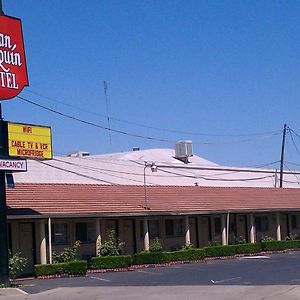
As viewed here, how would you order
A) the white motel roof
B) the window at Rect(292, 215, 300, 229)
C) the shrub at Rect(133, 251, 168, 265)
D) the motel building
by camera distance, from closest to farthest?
the motel building
the shrub at Rect(133, 251, 168, 265)
the white motel roof
the window at Rect(292, 215, 300, 229)

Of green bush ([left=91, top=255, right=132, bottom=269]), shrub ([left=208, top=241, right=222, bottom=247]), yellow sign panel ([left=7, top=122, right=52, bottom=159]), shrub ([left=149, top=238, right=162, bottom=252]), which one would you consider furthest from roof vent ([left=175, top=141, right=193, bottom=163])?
yellow sign panel ([left=7, top=122, right=52, bottom=159])

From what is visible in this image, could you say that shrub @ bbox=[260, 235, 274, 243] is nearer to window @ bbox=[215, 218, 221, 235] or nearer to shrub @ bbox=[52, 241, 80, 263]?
window @ bbox=[215, 218, 221, 235]

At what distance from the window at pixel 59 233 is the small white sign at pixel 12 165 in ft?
27.4

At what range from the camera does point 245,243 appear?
44406mm

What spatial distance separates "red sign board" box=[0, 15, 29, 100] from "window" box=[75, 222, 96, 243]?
11.4m

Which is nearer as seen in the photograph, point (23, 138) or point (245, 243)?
point (23, 138)

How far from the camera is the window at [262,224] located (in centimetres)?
4908

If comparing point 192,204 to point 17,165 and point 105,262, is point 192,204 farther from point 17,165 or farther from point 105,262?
point 17,165

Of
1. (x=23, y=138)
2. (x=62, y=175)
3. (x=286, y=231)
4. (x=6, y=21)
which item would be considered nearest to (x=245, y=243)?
(x=286, y=231)

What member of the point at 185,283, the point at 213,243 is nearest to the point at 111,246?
the point at 213,243

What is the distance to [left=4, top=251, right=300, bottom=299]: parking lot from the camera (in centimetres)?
2122

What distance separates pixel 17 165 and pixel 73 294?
579cm

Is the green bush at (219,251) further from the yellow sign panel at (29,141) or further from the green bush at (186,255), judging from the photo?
the yellow sign panel at (29,141)

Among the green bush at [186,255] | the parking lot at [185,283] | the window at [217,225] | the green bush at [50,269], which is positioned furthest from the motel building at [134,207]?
the parking lot at [185,283]
